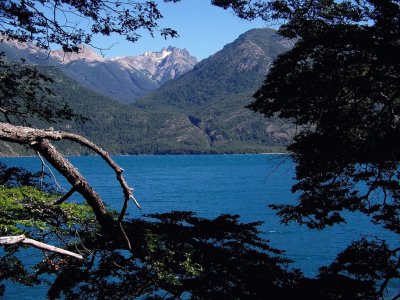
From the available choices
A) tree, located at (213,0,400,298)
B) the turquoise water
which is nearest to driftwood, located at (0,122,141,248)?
the turquoise water

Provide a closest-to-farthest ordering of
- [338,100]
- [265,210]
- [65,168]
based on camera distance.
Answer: [65,168]
[338,100]
[265,210]

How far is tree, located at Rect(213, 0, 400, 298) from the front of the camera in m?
7.21

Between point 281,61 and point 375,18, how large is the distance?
192cm

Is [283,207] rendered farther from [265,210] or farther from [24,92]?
[265,210]

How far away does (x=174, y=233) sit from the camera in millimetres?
5441

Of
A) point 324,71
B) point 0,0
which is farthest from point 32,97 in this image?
point 324,71

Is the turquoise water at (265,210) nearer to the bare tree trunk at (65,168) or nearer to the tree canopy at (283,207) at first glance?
the tree canopy at (283,207)

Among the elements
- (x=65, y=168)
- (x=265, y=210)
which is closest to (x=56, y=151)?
(x=65, y=168)

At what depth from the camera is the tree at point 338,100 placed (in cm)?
721

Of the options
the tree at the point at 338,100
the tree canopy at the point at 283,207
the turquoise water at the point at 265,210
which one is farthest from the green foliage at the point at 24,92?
the tree at the point at 338,100

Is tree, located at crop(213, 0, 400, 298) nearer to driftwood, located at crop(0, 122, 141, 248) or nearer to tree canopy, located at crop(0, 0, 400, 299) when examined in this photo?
tree canopy, located at crop(0, 0, 400, 299)

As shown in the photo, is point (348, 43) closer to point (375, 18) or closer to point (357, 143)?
point (375, 18)

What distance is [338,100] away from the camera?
8.05m

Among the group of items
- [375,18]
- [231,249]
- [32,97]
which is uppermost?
[375,18]
